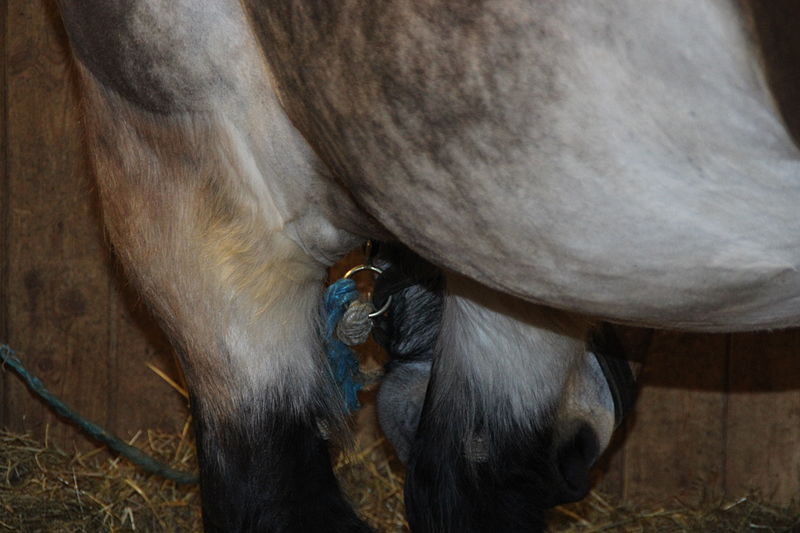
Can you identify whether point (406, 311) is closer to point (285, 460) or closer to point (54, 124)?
point (285, 460)

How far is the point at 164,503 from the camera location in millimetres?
2008

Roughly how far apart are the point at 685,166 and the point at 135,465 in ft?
5.15

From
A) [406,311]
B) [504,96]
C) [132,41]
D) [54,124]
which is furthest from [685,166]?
[54,124]

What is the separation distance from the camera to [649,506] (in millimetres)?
2068

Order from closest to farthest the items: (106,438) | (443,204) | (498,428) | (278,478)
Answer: (443,204) < (278,478) < (498,428) < (106,438)

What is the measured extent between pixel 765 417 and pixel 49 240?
1448mm

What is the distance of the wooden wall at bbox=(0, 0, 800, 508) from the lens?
204cm

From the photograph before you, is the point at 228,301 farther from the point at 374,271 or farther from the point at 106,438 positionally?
the point at 106,438

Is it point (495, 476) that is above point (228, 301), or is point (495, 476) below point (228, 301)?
below

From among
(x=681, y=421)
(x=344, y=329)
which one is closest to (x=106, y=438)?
(x=344, y=329)

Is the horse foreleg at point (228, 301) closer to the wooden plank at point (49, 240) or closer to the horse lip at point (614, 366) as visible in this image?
the horse lip at point (614, 366)

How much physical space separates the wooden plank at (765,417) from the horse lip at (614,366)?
0.59 meters

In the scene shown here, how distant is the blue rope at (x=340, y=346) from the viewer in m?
1.43

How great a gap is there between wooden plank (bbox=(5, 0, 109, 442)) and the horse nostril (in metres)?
1.05
